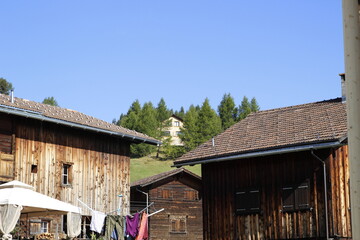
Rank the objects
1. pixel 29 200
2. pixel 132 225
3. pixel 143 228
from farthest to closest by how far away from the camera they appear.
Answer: pixel 143 228 → pixel 132 225 → pixel 29 200

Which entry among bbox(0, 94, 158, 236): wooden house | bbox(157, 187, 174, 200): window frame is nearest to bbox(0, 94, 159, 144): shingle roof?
bbox(0, 94, 158, 236): wooden house

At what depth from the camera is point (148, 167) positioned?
101 metres

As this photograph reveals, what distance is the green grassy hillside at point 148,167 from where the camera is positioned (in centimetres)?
9280

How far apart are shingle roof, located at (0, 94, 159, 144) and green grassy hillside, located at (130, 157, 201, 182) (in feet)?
180

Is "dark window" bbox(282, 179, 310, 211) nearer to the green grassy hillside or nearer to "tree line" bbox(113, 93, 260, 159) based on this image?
the green grassy hillside

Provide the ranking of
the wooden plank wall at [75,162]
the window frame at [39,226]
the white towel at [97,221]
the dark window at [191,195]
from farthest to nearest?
1. the dark window at [191,195]
2. the white towel at [97,221]
3. the window frame at [39,226]
4. the wooden plank wall at [75,162]

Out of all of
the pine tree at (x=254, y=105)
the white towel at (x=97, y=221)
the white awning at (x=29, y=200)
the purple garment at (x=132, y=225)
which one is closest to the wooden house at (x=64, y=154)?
the white towel at (x=97, y=221)

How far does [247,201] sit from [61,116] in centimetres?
1076

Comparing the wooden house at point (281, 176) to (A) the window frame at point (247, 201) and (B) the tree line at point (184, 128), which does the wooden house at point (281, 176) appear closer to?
(A) the window frame at point (247, 201)

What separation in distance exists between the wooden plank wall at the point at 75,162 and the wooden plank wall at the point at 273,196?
7.41m

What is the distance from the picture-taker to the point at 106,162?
3216cm

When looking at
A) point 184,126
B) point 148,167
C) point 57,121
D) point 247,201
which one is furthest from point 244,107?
point 247,201

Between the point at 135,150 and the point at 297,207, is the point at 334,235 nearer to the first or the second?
the point at 297,207

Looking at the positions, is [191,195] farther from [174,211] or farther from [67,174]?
[67,174]
